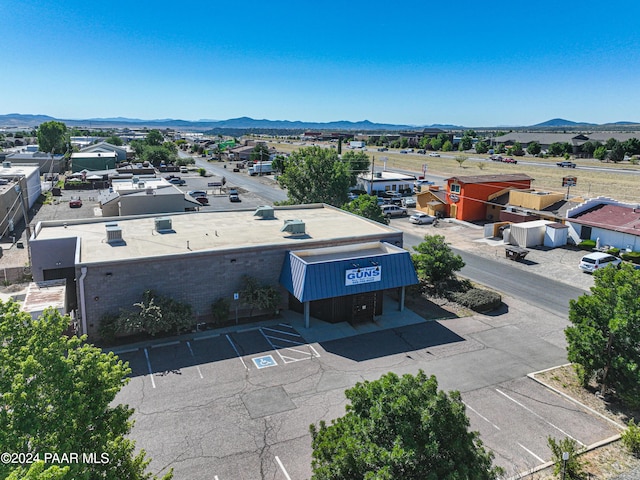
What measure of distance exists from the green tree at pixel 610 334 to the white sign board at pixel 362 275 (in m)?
10.2

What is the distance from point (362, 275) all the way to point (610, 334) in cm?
1230

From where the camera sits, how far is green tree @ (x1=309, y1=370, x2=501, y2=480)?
10500 millimetres

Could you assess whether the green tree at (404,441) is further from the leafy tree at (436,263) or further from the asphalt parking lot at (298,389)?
the leafy tree at (436,263)

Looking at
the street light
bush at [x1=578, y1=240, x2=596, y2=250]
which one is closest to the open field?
bush at [x1=578, y1=240, x2=596, y2=250]

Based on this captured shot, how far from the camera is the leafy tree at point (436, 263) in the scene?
32.9 metres

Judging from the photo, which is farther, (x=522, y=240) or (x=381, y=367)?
(x=522, y=240)

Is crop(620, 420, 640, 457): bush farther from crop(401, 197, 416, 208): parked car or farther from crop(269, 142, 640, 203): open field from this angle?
crop(269, 142, 640, 203): open field

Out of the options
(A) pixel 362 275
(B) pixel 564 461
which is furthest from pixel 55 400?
(A) pixel 362 275

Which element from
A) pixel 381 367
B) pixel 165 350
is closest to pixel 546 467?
pixel 381 367

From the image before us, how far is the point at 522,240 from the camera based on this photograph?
4494 centimetres

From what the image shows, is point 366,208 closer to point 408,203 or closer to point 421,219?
point 421,219

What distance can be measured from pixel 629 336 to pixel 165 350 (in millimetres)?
21161

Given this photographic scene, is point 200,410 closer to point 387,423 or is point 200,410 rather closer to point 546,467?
point 387,423

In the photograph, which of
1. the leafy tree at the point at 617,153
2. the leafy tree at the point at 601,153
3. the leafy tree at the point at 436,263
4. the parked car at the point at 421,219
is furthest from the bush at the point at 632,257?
the leafy tree at the point at 601,153
